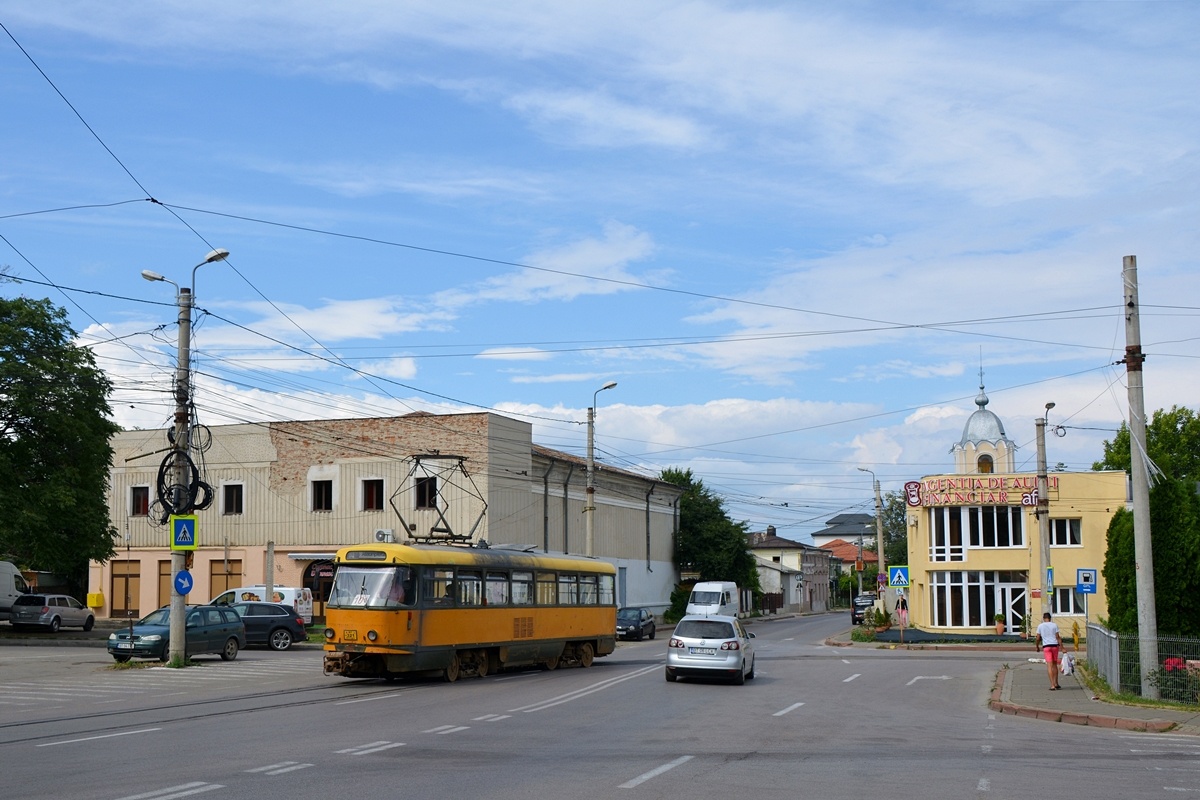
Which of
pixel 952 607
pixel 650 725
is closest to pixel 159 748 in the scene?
pixel 650 725

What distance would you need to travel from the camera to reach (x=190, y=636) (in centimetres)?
3253

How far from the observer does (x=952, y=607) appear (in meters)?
59.2

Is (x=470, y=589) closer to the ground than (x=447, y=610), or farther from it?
farther from it

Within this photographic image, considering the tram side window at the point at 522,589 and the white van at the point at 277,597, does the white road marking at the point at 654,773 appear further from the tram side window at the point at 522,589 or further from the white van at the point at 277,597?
the white van at the point at 277,597

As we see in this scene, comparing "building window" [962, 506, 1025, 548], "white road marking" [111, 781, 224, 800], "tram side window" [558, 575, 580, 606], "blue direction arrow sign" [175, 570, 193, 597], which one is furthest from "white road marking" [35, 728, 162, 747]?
"building window" [962, 506, 1025, 548]

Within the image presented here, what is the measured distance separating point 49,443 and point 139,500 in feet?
44.7

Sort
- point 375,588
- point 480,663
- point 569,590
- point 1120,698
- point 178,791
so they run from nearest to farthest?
point 178,791
point 1120,698
point 375,588
point 480,663
point 569,590

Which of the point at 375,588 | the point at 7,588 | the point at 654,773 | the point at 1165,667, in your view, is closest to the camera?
the point at 654,773

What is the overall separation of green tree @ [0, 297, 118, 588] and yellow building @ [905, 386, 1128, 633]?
121 feet

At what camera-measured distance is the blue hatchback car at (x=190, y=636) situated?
31672 mm

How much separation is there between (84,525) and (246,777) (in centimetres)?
3902


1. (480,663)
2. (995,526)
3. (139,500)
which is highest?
(139,500)

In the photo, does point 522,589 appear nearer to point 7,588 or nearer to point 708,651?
point 708,651

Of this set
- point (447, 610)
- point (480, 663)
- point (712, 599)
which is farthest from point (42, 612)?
point (447, 610)
